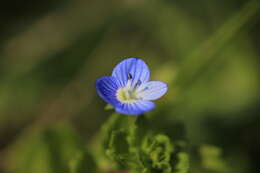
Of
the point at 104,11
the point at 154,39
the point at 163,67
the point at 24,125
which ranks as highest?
the point at 104,11

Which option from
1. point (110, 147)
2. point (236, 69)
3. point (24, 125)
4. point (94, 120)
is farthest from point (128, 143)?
point (236, 69)

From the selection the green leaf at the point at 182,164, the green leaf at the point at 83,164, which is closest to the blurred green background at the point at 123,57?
the green leaf at the point at 83,164

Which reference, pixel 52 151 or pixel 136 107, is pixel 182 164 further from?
pixel 52 151

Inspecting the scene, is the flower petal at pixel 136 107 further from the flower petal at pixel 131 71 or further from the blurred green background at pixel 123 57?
the blurred green background at pixel 123 57

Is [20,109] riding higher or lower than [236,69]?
lower

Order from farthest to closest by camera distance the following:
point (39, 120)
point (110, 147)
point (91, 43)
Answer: point (91, 43)
point (39, 120)
point (110, 147)

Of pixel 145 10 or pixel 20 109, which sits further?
pixel 145 10

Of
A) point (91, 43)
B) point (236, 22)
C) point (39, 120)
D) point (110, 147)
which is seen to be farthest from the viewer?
point (91, 43)

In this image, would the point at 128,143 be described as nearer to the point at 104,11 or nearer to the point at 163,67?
the point at 163,67
